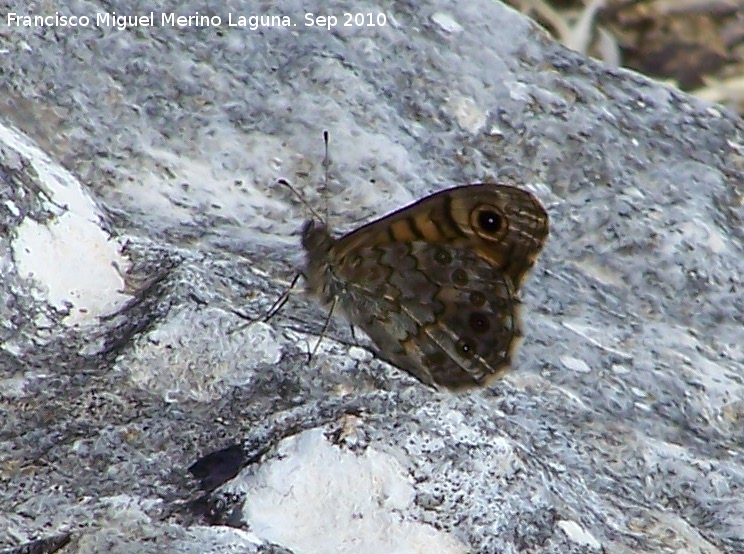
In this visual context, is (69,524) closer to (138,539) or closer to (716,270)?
(138,539)

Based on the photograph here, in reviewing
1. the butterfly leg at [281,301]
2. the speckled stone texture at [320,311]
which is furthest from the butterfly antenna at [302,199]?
the butterfly leg at [281,301]

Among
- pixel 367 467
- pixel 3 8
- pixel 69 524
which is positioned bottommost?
pixel 69 524

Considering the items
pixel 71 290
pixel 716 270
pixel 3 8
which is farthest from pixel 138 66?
A: pixel 716 270

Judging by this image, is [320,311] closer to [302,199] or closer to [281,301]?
[281,301]

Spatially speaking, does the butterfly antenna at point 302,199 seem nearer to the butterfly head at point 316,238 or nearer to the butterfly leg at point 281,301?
the butterfly head at point 316,238

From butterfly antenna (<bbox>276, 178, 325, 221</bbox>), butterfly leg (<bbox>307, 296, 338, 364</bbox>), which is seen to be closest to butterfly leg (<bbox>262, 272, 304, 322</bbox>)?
butterfly leg (<bbox>307, 296, 338, 364</bbox>)

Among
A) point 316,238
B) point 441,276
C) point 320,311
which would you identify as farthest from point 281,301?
point 441,276
